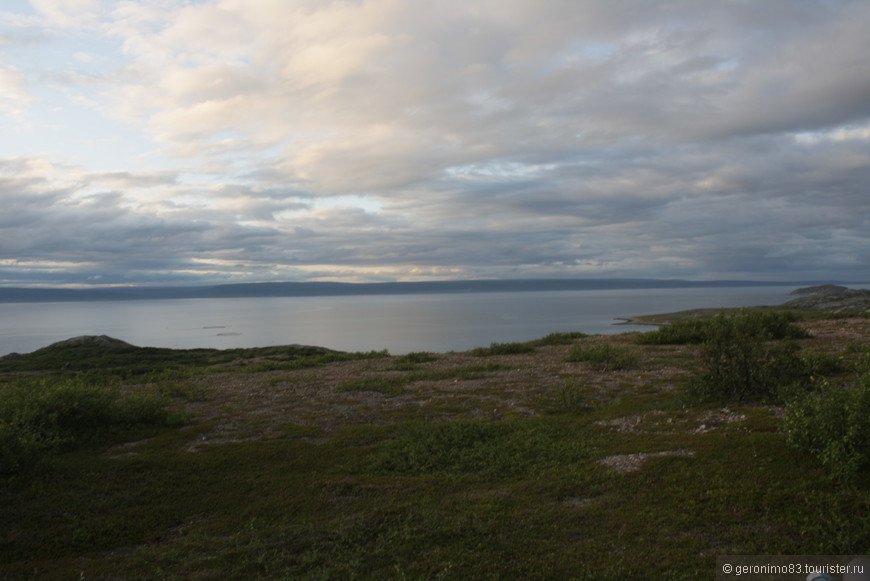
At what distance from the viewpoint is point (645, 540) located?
632cm

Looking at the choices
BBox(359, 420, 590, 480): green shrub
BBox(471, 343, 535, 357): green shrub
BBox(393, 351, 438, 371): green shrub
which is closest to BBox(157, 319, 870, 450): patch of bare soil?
BBox(393, 351, 438, 371): green shrub

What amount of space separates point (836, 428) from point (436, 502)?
19.4ft

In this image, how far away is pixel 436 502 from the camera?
7.83 meters

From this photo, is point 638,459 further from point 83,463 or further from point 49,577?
point 83,463

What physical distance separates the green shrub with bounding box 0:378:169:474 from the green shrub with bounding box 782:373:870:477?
12691mm

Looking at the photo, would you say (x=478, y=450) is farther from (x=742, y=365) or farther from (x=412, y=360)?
(x=412, y=360)

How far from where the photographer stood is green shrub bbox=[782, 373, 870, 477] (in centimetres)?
708

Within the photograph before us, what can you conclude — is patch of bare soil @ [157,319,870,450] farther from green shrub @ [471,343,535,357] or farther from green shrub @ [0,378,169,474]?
green shrub @ [471,343,535,357]

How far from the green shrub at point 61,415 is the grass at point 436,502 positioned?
25cm

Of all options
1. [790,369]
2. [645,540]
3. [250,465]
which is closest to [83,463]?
[250,465]

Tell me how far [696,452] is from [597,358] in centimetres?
1060

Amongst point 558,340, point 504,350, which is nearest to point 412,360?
point 504,350

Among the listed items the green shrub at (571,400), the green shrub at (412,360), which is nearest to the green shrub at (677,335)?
the green shrub at (412,360)

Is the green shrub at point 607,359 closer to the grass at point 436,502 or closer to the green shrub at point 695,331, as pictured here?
the green shrub at point 695,331
